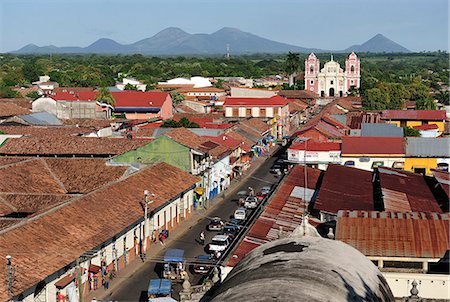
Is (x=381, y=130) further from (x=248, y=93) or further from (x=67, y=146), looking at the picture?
(x=248, y=93)

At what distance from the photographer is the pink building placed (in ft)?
257

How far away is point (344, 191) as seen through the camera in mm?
33625

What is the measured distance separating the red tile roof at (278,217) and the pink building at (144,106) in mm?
41386

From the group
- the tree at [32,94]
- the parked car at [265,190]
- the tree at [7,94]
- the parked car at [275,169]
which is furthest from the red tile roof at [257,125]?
the tree at [7,94]

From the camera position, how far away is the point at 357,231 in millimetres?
23969

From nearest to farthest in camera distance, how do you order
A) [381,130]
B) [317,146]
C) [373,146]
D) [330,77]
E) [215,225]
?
[215,225], [373,146], [317,146], [381,130], [330,77]

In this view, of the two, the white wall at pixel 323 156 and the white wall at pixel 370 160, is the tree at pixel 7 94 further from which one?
the white wall at pixel 370 160

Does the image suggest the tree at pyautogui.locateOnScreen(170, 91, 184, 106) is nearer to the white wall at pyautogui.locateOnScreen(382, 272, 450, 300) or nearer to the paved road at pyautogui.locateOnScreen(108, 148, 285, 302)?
the paved road at pyautogui.locateOnScreen(108, 148, 285, 302)

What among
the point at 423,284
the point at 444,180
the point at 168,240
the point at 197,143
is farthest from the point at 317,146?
the point at 423,284

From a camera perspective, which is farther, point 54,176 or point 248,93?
point 248,93

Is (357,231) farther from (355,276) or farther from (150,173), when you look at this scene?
(150,173)

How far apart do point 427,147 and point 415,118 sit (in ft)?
74.6

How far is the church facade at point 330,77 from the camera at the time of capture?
453 ft

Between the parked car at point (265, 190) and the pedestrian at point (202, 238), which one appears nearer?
the pedestrian at point (202, 238)
